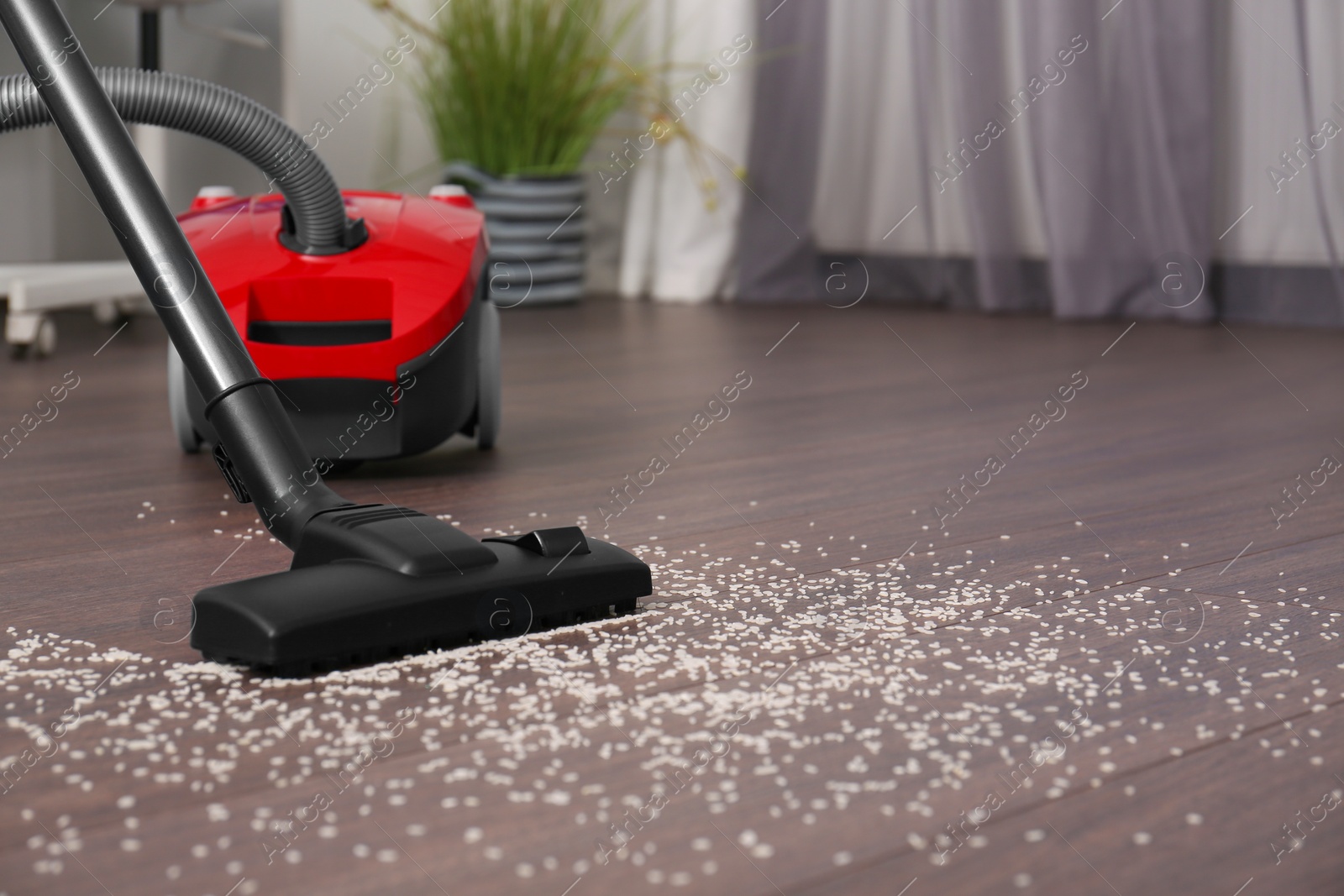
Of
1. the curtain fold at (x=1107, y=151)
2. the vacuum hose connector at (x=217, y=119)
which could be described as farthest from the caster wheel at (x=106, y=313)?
the curtain fold at (x=1107, y=151)

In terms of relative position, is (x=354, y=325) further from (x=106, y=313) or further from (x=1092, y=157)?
(x=1092, y=157)

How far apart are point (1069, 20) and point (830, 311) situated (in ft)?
2.52

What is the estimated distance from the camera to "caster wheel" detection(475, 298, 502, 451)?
134 centimetres

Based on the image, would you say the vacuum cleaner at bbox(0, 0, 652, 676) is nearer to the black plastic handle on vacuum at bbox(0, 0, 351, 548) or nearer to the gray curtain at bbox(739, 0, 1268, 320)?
the black plastic handle on vacuum at bbox(0, 0, 351, 548)

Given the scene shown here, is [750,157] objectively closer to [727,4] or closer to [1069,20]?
[727,4]

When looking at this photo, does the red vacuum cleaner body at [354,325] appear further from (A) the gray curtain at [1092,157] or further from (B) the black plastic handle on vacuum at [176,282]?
(A) the gray curtain at [1092,157]

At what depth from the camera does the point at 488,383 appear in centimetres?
136

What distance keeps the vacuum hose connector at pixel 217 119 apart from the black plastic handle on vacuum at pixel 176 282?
23 centimetres

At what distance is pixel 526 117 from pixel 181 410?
6.88 feet

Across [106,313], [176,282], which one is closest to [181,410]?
[176,282]

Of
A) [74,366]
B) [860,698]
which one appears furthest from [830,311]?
[860,698]

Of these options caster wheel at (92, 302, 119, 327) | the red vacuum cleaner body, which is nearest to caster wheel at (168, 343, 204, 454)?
the red vacuum cleaner body

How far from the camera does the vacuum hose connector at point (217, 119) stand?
110 centimetres

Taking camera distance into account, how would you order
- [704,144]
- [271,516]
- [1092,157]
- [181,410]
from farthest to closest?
[704,144]
[1092,157]
[181,410]
[271,516]
